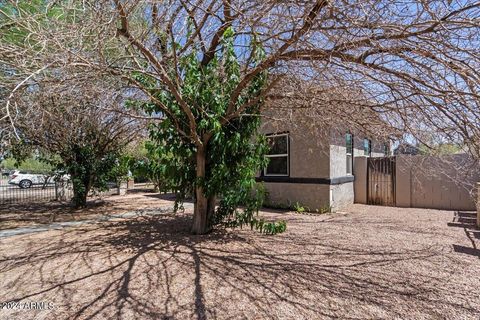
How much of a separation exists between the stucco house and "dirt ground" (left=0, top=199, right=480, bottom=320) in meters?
2.63

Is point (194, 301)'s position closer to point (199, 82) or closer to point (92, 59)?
point (92, 59)

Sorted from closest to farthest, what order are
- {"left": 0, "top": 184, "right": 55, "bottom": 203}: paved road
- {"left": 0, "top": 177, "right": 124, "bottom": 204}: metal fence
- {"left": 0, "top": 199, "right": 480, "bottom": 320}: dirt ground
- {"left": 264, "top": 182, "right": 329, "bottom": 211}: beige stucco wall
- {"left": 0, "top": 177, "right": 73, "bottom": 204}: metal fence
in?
{"left": 0, "top": 199, "right": 480, "bottom": 320}: dirt ground < {"left": 264, "top": 182, "right": 329, "bottom": 211}: beige stucco wall < {"left": 0, "top": 177, "right": 124, "bottom": 204}: metal fence < {"left": 0, "top": 177, "right": 73, "bottom": 204}: metal fence < {"left": 0, "top": 184, "right": 55, "bottom": 203}: paved road

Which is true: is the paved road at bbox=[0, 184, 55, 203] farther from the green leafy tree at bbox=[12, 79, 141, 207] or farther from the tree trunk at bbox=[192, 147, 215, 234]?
the tree trunk at bbox=[192, 147, 215, 234]

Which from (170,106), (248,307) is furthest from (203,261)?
(170,106)

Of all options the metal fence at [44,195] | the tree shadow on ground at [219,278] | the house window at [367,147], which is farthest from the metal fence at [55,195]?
the house window at [367,147]

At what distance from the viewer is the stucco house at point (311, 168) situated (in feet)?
28.7

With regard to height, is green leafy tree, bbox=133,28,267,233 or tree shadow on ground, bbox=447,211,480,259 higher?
green leafy tree, bbox=133,28,267,233

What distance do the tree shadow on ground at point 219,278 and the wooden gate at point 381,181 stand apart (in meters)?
5.46

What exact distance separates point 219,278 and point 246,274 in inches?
14.9

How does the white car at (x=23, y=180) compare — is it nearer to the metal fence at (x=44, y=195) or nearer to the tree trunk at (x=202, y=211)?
the metal fence at (x=44, y=195)

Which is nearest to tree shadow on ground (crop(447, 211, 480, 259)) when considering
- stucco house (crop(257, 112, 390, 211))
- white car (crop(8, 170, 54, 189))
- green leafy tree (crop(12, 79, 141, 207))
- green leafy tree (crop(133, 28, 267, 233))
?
stucco house (crop(257, 112, 390, 211))

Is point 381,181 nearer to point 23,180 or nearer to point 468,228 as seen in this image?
point 468,228

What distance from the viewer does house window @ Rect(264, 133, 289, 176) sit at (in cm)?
991

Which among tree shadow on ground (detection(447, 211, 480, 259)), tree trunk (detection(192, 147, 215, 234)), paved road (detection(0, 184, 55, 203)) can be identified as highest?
tree trunk (detection(192, 147, 215, 234))
